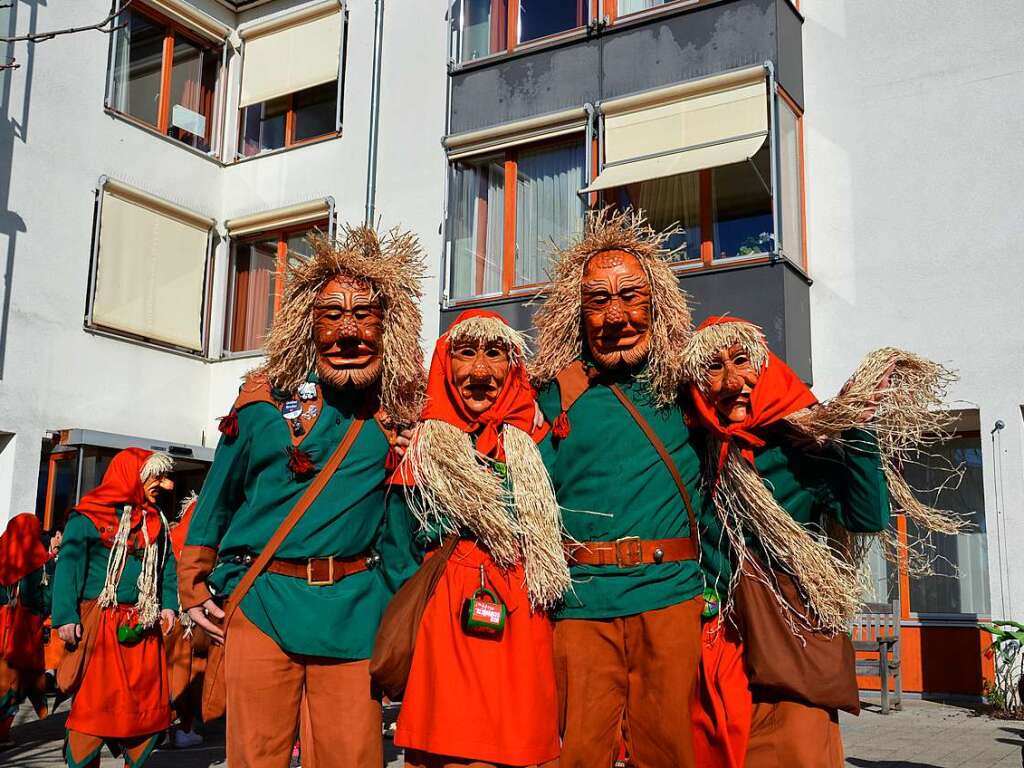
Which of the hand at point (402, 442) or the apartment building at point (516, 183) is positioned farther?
the apartment building at point (516, 183)

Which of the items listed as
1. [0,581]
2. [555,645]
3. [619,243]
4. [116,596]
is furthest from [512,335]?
[0,581]

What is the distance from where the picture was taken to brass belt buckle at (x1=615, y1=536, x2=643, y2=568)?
3.75m

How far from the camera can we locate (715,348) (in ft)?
12.7

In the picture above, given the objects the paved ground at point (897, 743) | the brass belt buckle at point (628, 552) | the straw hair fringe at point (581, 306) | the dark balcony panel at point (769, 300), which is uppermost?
the dark balcony panel at point (769, 300)

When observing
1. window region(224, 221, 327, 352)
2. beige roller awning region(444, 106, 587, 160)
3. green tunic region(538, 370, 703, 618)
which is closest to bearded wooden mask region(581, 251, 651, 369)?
green tunic region(538, 370, 703, 618)

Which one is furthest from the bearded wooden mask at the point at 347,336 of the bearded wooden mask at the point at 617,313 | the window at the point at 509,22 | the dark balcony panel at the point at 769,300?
the window at the point at 509,22

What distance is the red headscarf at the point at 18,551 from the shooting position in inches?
344

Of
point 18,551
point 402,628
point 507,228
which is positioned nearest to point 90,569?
point 18,551

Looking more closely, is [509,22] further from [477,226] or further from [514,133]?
[477,226]

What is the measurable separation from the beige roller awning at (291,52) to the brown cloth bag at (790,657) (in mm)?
12419

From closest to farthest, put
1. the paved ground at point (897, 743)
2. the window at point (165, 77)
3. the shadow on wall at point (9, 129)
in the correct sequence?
the paved ground at point (897, 743) < the shadow on wall at point (9, 129) < the window at point (165, 77)

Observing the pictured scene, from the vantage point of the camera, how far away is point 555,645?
381cm

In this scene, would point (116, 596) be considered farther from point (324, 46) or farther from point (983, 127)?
point (324, 46)

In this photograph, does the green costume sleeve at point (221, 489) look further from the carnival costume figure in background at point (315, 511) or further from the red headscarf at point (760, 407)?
the red headscarf at point (760, 407)
